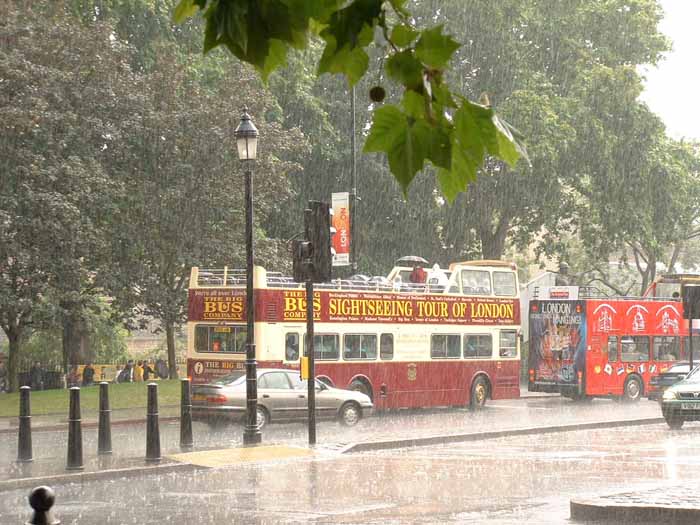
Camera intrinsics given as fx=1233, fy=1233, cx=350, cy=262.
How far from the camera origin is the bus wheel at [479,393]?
110 ft

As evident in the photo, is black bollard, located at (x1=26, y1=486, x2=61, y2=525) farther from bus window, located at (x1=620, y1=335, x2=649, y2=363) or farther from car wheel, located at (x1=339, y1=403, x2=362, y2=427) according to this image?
bus window, located at (x1=620, y1=335, x2=649, y2=363)

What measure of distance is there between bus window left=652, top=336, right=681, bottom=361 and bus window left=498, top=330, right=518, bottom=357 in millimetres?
6094

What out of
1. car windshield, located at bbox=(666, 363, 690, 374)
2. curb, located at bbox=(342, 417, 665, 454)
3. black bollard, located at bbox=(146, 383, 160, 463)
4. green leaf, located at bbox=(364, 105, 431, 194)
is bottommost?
curb, located at bbox=(342, 417, 665, 454)

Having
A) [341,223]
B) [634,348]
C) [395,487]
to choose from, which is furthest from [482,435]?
[634,348]

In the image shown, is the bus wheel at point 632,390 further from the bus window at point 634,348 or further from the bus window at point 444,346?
the bus window at point 444,346

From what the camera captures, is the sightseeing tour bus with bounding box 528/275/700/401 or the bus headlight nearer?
the bus headlight

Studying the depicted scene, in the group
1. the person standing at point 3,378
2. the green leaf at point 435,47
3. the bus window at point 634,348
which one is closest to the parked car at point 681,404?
the bus window at point 634,348

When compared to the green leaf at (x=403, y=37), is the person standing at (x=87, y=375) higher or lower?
lower

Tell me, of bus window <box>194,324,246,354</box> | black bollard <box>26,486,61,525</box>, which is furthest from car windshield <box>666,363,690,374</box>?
black bollard <box>26,486,61,525</box>

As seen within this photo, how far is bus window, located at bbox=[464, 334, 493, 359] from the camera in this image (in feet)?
110

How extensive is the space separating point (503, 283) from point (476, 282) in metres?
1.12

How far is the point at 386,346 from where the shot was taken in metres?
31.1

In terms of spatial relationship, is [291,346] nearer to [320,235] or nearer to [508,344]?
[508,344]

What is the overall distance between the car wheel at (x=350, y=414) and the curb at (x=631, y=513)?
48.2ft
